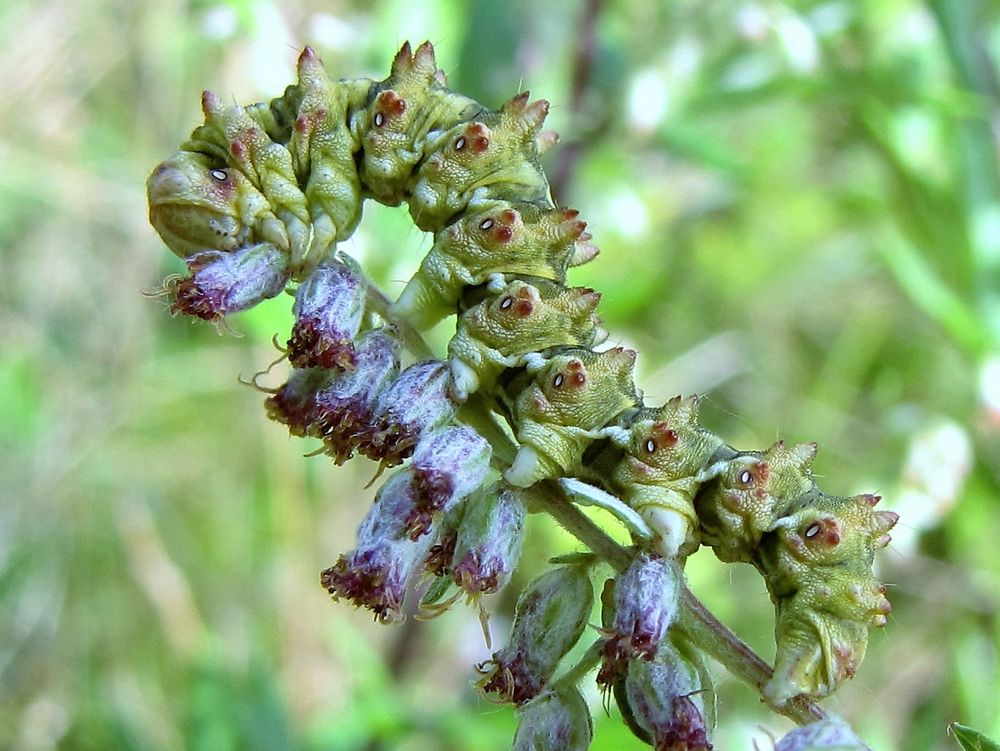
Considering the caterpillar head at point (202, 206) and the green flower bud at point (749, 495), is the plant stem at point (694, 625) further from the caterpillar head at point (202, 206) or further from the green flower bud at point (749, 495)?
the caterpillar head at point (202, 206)

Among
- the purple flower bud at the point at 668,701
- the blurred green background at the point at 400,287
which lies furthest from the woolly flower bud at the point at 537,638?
the blurred green background at the point at 400,287

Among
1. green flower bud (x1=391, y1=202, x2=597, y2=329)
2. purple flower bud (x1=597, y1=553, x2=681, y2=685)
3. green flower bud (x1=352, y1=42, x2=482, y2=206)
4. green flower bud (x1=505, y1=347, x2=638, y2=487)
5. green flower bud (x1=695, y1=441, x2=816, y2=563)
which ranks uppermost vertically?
green flower bud (x1=352, y1=42, x2=482, y2=206)

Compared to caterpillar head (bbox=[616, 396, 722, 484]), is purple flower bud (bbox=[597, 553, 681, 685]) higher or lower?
lower

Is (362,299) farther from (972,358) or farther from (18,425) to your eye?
(18,425)

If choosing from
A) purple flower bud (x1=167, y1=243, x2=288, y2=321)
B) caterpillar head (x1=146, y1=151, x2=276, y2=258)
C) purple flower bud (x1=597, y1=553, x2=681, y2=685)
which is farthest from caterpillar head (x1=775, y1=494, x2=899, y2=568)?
caterpillar head (x1=146, y1=151, x2=276, y2=258)

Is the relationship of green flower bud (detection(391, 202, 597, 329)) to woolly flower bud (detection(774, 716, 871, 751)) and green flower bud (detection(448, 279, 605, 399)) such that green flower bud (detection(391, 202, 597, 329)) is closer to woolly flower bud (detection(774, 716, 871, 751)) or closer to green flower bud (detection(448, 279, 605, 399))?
green flower bud (detection(448, 279, 605, 399))

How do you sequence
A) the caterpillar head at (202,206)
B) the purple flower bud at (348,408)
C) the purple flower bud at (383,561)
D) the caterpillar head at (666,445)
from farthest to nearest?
the caterpillar head at (202,206), the caterpillar head at (666,445), the purple flower bud at (348,408), the purple flower bud at (383,561)

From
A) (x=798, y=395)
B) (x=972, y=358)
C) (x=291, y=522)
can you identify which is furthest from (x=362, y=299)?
(x=798, y=395)
